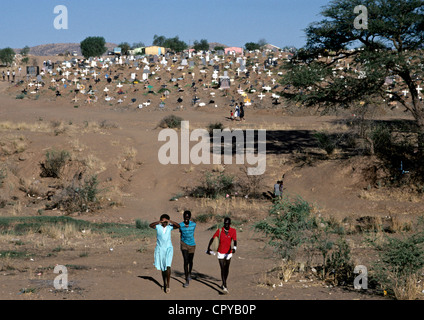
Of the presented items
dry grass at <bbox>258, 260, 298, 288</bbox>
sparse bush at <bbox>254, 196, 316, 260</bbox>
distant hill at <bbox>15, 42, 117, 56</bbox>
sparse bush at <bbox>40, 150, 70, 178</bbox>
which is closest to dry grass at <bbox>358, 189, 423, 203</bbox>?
sparse bush at <bbox>254, 196, 316, 260</bbox>

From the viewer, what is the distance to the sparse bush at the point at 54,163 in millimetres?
26125

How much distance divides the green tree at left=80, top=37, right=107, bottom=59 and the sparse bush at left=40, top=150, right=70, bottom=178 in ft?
204

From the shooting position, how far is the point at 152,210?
70.5 ft

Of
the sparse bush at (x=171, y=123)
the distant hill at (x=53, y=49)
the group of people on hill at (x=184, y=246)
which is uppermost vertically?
the distant hill at (x=53, y=49)

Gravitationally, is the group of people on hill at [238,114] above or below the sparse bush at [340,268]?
above

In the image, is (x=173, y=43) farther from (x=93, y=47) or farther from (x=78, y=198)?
(x=78, y=198)

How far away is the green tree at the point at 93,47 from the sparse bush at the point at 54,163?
6221cm

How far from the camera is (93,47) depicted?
8731 centimetres

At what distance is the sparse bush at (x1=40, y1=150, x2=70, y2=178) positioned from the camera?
85.7ft

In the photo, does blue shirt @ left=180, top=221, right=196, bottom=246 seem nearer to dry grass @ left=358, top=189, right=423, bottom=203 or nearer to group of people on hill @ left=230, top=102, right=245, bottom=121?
dry grass @ left=358, top=189, right=423, bottom=203

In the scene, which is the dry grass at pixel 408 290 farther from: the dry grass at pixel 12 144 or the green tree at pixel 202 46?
the green tree at pixel 202 46

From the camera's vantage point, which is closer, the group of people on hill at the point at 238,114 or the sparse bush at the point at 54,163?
the sparse bush at the point at 54,163

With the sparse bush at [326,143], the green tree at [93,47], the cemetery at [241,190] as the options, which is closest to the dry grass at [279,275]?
the cemetery at [241,190]
